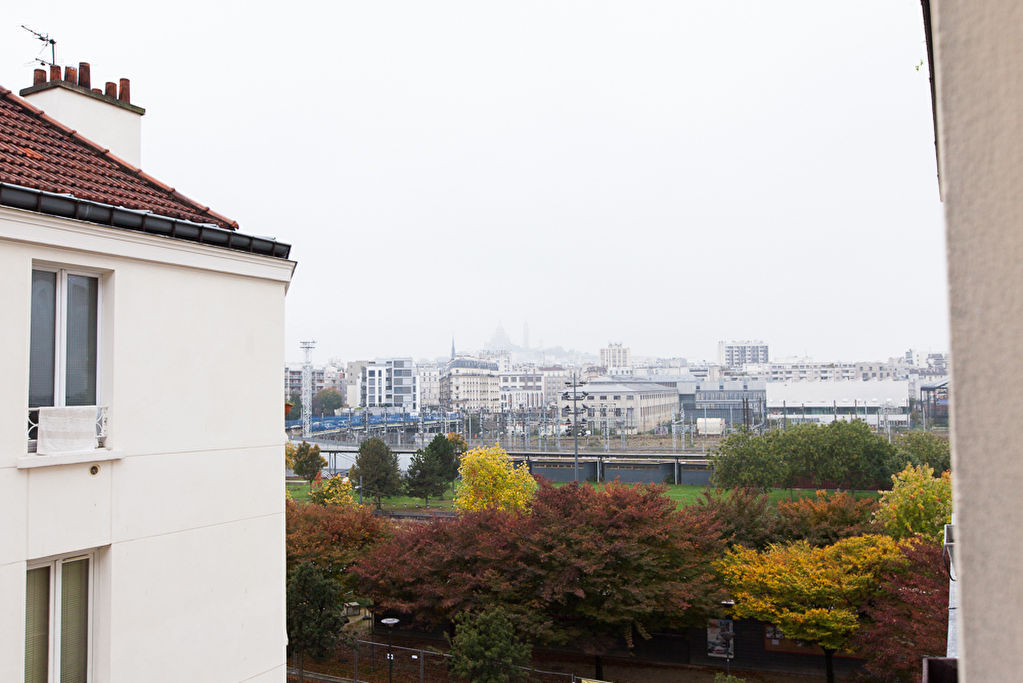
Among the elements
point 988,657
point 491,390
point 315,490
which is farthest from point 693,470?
point 491,390

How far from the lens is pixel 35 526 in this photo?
4594 mm

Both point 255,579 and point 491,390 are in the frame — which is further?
point 491,390

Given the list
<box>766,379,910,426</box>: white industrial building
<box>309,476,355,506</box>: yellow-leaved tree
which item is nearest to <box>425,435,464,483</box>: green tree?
Result: <box>309,476,355,506</box>: yellow-leaved tree

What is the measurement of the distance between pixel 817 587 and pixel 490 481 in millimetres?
18186

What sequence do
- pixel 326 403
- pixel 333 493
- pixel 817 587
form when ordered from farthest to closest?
1. pixel 326 403
2. pixel 333 493
3. pixel 817 587

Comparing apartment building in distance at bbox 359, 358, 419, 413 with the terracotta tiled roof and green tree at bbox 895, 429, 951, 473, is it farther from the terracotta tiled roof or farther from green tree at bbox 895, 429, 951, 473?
the terracotta tiled roof

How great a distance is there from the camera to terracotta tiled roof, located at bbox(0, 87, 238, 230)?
5297 mm

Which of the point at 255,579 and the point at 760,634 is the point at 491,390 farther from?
the point at 255,579

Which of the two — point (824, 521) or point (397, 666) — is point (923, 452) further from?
point (397, 666)

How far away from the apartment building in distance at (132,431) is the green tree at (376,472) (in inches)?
1650

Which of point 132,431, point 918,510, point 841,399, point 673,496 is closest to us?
point 132,431

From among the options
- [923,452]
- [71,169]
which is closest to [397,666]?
[71,169]

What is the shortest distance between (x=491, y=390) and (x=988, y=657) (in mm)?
178645

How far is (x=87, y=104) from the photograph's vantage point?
290 inches
